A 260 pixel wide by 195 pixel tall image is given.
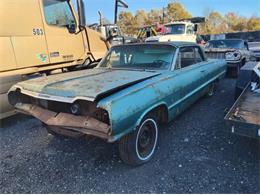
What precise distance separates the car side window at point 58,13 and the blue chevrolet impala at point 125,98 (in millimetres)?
1753

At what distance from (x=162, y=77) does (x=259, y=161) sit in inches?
68.4

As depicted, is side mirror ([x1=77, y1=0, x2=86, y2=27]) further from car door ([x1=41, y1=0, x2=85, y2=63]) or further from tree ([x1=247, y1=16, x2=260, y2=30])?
tree ([x1=247, y1=16, x2=260, y2=30])

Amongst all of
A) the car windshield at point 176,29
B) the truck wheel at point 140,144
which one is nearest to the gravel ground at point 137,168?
the truck wheel at point 140,144

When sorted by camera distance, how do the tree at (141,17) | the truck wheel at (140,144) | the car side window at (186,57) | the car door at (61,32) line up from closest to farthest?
the truck wheel at (140,144)
the car side window at (186,57)
the car door at (61,32)
the tree at (141,17)

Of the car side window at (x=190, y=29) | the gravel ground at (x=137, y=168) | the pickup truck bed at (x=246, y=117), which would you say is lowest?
the gravel ground at (x=137, y=168)

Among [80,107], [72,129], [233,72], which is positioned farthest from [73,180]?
[233,72]

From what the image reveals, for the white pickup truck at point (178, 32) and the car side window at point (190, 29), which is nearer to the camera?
the white pickup truck at point (178, 32)

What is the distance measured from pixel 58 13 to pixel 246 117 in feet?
14.8

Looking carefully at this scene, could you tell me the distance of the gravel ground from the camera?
249 centimetres

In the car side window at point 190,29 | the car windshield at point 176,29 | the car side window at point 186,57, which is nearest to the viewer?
the car side window at point 186,57

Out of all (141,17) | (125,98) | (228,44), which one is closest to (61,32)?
(125,98)

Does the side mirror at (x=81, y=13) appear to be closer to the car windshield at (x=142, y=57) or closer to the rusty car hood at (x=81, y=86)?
the car windshield at (x=142, y=57)

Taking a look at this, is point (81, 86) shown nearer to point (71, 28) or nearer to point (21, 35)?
point (21, 35)

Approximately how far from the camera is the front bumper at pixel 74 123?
7.58ft
